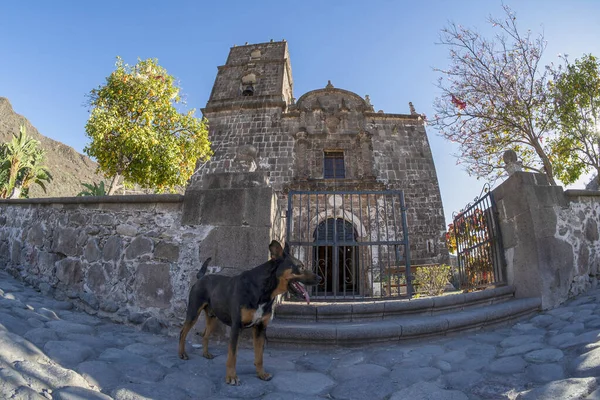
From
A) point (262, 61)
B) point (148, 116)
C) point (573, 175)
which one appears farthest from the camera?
point (262, 61)

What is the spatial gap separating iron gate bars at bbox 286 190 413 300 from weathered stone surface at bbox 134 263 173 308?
1564 millimetres

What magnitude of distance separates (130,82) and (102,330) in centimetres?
905

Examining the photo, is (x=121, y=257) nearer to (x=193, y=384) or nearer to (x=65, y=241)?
(x=65, y=241)

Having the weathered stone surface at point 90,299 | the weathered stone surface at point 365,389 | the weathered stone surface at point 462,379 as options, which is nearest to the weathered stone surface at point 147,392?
the weathered stone surface at point 365,389

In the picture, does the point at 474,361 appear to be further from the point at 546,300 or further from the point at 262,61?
the point at 262,61

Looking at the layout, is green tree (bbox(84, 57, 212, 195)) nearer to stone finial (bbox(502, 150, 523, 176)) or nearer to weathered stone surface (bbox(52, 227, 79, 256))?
weathered stone surface (bbox(52, 227, 79, 256))

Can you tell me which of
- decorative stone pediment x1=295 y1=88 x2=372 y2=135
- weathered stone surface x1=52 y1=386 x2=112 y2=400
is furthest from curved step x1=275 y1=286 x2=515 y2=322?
decorative stone pediment x1=295 y1=88 x2=372 y2=135

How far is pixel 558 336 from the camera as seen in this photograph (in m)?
2.94

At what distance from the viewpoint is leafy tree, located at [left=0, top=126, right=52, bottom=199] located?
11.7 meters

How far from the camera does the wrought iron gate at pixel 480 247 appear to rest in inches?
191

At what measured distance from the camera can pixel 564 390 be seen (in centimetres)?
184

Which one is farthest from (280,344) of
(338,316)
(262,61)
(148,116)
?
(262,61)

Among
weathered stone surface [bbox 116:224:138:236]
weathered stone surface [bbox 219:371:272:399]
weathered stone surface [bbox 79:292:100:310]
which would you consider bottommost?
weathered stone surface [bbox 219:371:272:399]

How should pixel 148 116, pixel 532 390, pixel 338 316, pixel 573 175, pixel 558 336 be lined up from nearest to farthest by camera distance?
pixel 532 390
pixel 558 336
pixel 338 316
pixel 573 175
pixel 148 116
